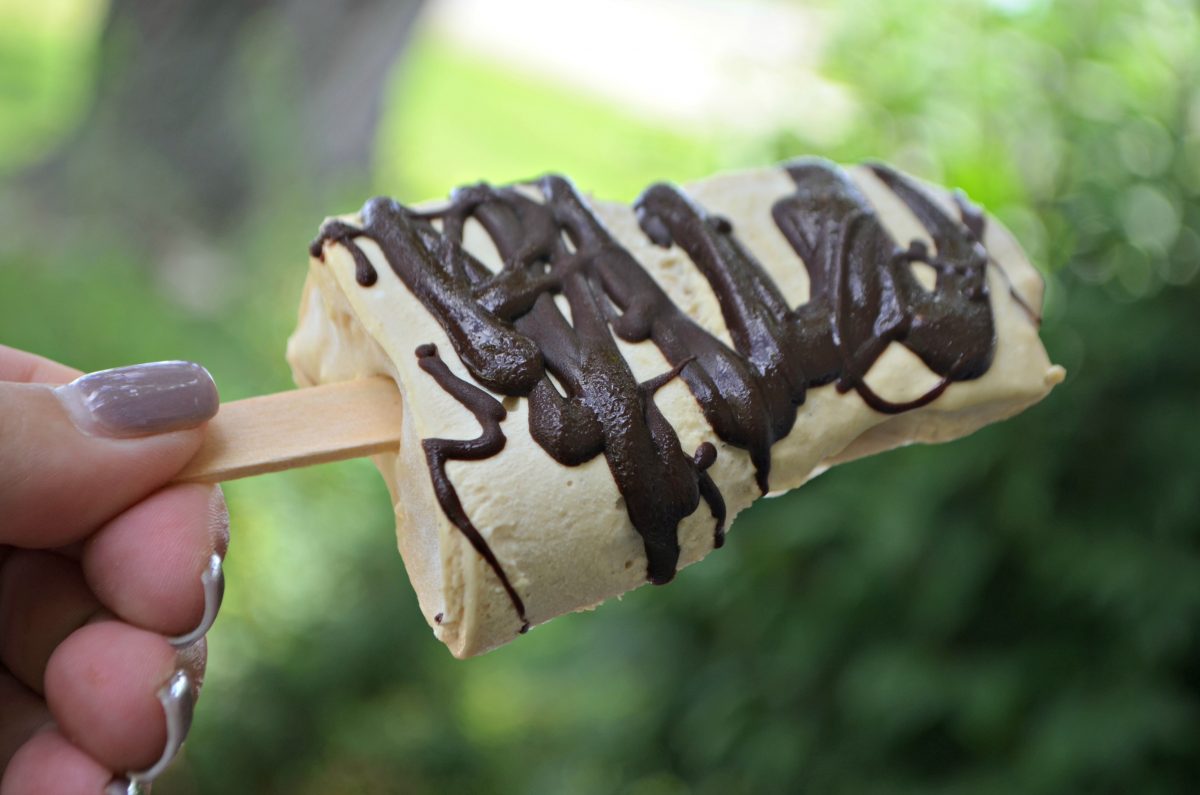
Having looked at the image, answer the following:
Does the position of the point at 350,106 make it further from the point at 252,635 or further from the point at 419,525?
the point at 419,525

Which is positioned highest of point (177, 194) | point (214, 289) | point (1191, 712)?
point (177, 194)

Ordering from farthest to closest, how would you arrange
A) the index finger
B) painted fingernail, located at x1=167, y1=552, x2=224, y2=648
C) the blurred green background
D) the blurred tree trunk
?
the blurred tree trunk, the blurred green background, the index finger, painted fingernail, located at x1=167, y1=552, x2=224, y2=648

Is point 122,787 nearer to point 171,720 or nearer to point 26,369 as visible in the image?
point 171,720

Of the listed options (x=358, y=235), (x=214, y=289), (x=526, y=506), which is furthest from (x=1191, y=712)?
(x=214, y=289)

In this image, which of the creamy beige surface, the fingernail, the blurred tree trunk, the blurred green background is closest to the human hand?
the fingernail

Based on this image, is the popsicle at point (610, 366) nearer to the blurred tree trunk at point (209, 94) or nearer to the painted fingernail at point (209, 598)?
the painted fingernail at point (209, 598)

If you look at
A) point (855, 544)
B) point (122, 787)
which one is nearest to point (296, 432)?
point (122, 787)

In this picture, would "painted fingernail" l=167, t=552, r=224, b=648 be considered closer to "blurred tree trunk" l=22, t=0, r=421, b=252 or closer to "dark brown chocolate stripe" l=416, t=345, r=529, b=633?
"dark brown chocolate stripe" l=416, t=345, r=529, b=633
